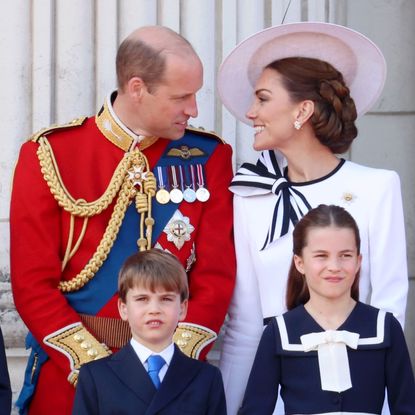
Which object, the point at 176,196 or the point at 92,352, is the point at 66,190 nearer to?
the point at 176,196

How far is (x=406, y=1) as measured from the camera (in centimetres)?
595

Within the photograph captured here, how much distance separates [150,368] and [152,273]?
10.4 inches

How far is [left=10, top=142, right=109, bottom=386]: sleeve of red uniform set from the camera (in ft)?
15.0

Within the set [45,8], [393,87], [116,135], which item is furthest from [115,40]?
[393,87]

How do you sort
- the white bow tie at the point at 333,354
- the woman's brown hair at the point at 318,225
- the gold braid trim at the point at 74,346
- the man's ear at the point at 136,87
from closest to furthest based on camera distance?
1. the white bow tie at the point at 333,354
2. the woman's brown hair at the point at 318,225
3. the gold braid trim at the point at 74,346
4. the man's ear at the point at 136,87

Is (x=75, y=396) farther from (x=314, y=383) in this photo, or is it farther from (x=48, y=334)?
(x=314, y=383)

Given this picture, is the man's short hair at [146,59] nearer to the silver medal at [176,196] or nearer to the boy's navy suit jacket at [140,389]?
the silver medal at [176,196]

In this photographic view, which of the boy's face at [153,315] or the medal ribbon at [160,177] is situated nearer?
the boy's face at [153,315]

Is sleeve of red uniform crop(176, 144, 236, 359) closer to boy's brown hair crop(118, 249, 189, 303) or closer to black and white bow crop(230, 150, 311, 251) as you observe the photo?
black and white bow crop(230, 150, 311, 251)

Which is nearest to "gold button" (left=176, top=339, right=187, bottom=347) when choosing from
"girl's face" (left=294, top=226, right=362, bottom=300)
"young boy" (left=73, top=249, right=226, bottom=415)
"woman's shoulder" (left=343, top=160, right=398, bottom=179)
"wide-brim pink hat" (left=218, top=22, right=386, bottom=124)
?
Result: "young boy" (left=73, top=249, right=226, bottom=415)

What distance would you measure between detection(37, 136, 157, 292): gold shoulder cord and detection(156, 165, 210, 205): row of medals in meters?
0.03

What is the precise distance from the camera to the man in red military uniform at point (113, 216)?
15.1 ft

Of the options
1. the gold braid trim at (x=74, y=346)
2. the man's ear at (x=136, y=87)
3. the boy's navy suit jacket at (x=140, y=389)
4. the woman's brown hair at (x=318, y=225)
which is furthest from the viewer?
the man's ear at (x=136, y=87)

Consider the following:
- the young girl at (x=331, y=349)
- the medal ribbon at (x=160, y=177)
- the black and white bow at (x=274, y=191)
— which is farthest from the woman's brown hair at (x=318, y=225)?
the medal ribbon at (x=160, y=177)
